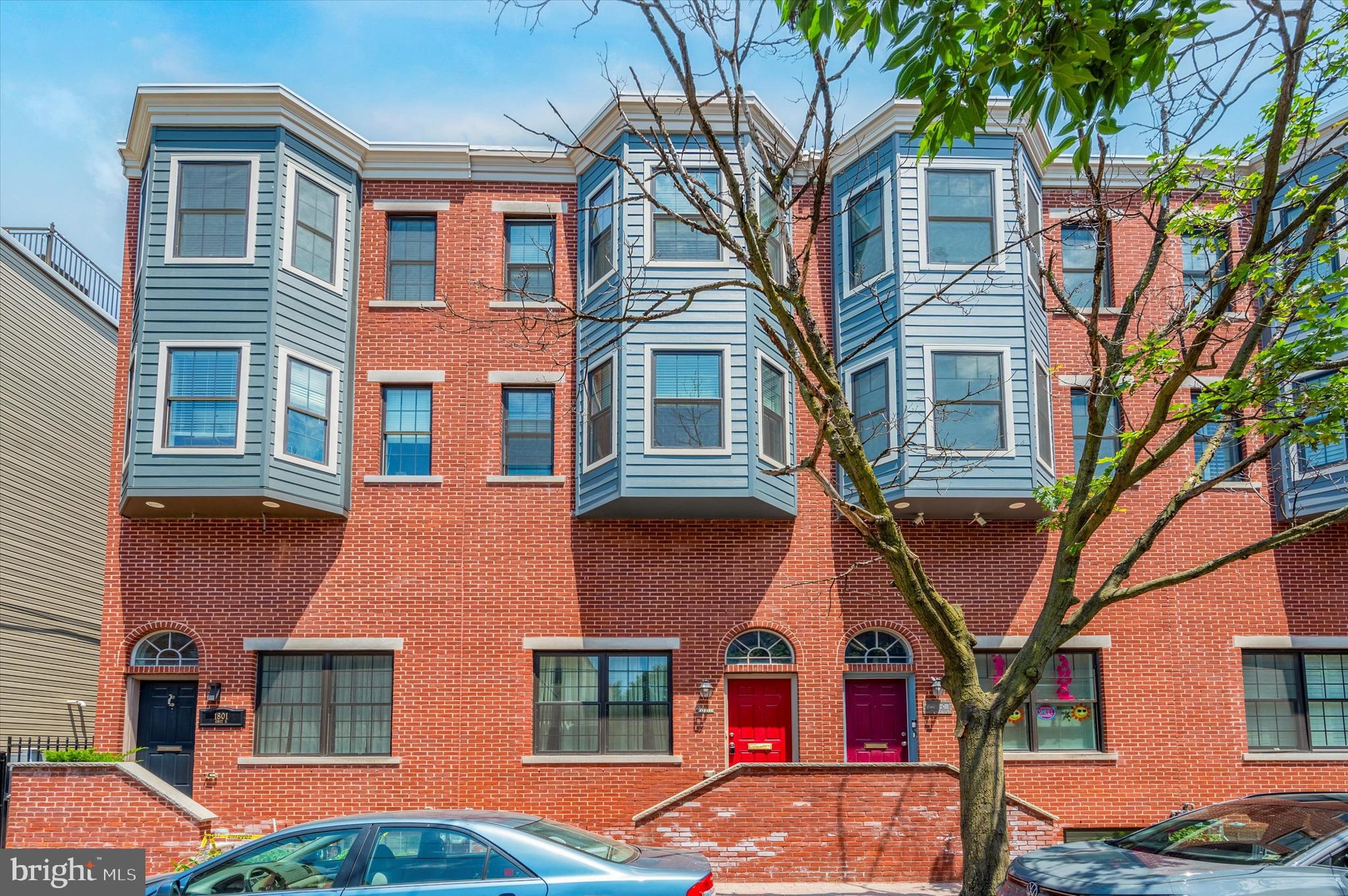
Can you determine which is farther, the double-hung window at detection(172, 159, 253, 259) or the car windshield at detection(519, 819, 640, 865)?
the double-hung window at detection(172, 159, 253, 259)

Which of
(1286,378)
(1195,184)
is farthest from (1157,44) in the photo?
(1195,184)

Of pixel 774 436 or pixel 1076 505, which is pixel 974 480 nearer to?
pixel 774 436

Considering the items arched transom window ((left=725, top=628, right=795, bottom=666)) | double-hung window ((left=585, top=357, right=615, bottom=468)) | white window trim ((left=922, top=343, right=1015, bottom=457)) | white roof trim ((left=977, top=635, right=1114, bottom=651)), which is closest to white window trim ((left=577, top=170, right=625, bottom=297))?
double-hung window ((left=585, top=357, right=615, bottom=468))

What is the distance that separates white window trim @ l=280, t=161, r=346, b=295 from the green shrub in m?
7.06

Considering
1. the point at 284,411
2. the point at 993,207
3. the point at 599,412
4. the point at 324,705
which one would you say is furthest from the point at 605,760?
the point at 993,207

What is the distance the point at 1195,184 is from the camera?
58.3 ft

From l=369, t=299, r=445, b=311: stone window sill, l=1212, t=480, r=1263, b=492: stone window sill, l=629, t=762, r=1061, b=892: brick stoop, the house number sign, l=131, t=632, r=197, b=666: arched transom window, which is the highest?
l=369, t=299, r=445, b=311: stone window sill

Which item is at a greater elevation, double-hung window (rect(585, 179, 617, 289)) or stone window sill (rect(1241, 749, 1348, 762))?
double-hung window (rect(585, 179, 617, 289))

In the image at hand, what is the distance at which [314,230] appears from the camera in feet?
57.0

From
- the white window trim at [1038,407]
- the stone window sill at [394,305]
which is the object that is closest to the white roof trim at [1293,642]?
the white window trim at [1038,407]

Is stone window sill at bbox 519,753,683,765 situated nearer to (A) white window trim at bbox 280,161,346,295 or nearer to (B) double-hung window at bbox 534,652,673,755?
(B) double-hung window at bbox 534,652,673,755

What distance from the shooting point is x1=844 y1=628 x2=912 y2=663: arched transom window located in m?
17.1

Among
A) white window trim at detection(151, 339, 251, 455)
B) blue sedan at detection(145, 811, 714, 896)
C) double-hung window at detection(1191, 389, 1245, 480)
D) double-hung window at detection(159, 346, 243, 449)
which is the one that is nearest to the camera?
blue sedan at detection(145, 811, 714, 896)

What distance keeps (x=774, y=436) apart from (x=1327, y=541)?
8812 millimetres
